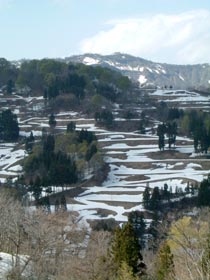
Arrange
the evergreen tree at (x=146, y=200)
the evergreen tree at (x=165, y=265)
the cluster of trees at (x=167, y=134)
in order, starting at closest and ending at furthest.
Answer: the evergreen tree at (x=165, y=265)
the evergreen tree at (x=146, y=200)
the cluster of trees at (x=167, y=134)

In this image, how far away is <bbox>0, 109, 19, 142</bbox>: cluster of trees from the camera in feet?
307

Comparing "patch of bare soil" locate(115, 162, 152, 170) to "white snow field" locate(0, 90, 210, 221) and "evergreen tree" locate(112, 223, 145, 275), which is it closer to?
"white snow field" locate(0, 90, 210, 221)

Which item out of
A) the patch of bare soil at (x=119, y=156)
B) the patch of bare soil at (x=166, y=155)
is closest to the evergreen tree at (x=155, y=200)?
the patch of bare soil at (x=166, y=155)

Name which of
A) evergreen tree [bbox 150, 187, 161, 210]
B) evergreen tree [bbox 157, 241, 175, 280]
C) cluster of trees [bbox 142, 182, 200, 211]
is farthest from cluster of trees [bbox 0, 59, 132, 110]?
evergreen tree [bbox 157, 241, 175, 280]

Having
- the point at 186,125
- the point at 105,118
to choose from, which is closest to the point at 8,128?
the point at 105,118

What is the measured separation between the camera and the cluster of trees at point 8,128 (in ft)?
307

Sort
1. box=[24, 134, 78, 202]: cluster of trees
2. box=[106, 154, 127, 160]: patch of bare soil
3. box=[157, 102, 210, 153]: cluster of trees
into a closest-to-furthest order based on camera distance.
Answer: box=[24, 134, 78, 202]: cluster of trees, box=[106, 154, 127, 160]: patch of bare soil, box=[157, 102, 210, 153]: cluster of trees

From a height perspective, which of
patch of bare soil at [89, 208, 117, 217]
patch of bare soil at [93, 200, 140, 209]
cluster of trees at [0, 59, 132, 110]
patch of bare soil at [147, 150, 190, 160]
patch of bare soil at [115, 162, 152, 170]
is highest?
cluster of trees at [0, 59, 132, 110]

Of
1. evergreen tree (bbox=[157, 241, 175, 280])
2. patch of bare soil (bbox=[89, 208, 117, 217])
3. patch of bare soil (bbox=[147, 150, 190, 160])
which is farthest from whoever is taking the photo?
patch of bare soil (bbox=[147, 150, 190, 160])

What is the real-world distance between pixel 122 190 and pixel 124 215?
9791 mm

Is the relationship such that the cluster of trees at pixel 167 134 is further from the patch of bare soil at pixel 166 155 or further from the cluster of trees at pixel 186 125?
the patch of bare soil at pixel 166 155

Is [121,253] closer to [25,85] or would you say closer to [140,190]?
[140,190]

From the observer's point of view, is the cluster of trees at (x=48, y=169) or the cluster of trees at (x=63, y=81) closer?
the cluster of trees at (x=48, y=169)

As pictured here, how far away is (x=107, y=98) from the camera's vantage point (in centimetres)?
11375
